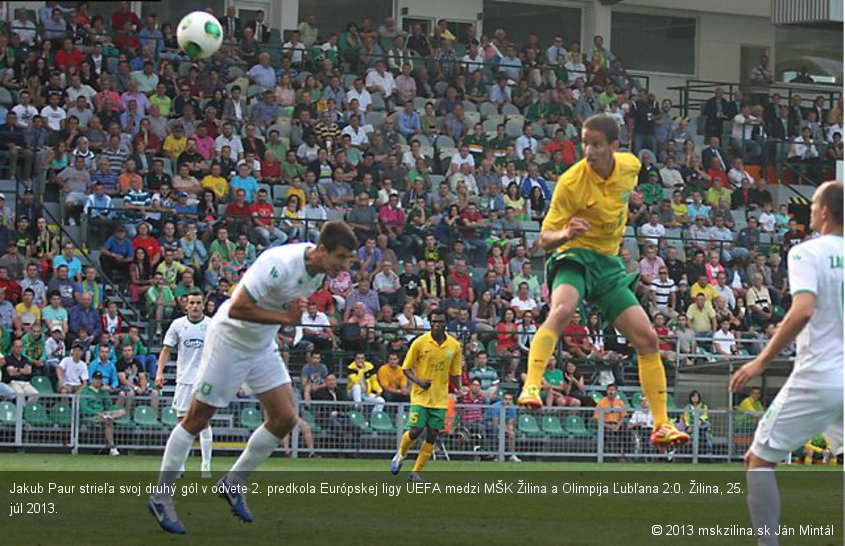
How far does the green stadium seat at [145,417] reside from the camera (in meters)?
22.2

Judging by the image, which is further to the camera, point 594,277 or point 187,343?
point 187,343

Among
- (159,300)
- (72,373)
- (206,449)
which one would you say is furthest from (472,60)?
(206,449)

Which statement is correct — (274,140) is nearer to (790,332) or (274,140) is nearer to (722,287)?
(722,287)

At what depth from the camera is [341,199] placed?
2811 cm

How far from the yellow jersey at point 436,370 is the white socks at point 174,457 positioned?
777 centimetres

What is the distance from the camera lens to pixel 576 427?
78.9 ft

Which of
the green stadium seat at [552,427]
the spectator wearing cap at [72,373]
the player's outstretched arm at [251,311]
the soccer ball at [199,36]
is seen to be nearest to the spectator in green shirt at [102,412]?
the spectator wearing cap at [72,373]

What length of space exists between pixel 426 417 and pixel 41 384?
6549 mm

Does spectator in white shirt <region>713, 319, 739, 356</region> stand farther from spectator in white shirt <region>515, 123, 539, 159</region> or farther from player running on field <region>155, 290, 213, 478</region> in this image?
player running on field <region>155, 290, 213, 478</region>

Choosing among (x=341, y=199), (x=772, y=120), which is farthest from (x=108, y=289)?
(x=772, y=120)

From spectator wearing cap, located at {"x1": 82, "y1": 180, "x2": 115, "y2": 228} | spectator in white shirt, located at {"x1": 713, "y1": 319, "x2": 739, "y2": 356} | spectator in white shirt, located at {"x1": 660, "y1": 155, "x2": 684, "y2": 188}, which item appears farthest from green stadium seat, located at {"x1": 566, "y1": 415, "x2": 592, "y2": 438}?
spectator in white shirt, located at {"x1": 660, "y1": 155, "x2": 684, "y2": 188}

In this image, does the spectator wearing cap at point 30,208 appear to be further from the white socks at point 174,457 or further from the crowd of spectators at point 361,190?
the white socks at point 174,457

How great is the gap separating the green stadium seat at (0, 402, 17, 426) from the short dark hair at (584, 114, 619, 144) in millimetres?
13122
